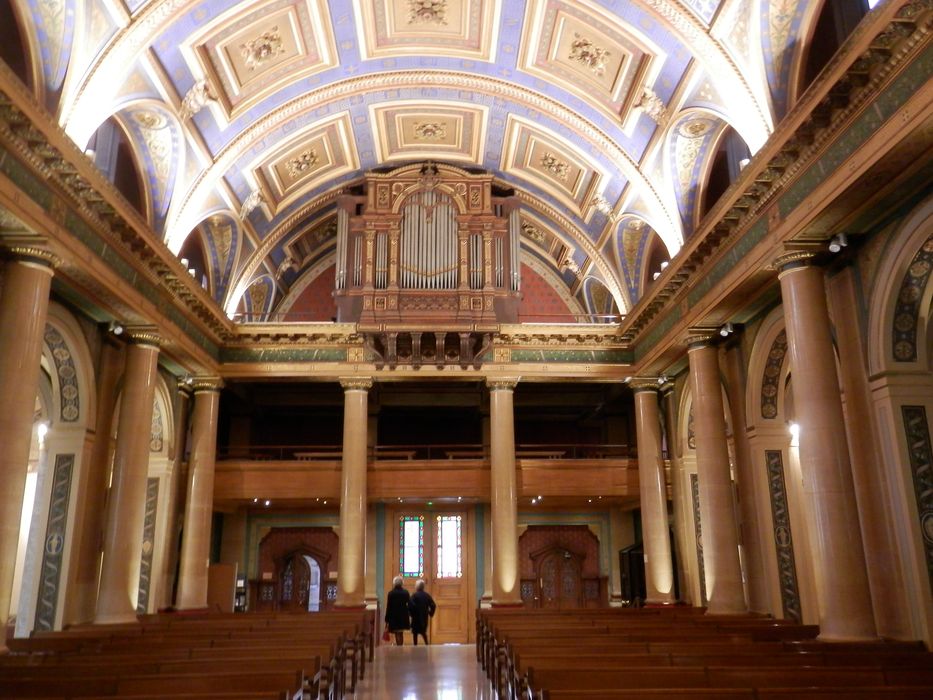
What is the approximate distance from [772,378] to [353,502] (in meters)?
8.58

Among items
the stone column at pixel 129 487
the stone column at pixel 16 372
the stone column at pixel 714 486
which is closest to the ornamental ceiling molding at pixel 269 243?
the stone column at pixel 129 487

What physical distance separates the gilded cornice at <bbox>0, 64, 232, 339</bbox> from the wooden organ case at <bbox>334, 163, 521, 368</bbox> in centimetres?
388

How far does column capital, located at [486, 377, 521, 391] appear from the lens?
16.4 meters

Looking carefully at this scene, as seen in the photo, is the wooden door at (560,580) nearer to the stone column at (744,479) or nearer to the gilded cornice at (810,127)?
the stone column at (744,479)

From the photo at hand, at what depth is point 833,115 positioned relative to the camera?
8.24m

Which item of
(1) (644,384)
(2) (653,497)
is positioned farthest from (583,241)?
(2) (653,497)

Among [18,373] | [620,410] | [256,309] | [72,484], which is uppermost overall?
[256,309]

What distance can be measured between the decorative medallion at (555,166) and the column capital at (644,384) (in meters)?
4.70

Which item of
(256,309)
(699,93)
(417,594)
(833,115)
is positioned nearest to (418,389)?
(256,309)

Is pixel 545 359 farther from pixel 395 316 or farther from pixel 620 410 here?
pixel 620 410

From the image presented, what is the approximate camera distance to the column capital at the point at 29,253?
29.9 ft

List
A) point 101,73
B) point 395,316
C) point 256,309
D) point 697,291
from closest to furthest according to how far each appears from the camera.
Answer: point 101,73 → point 697,291 → point 395,316 → point 256,309

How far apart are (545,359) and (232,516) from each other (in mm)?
9170

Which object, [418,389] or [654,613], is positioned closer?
[654,613]
